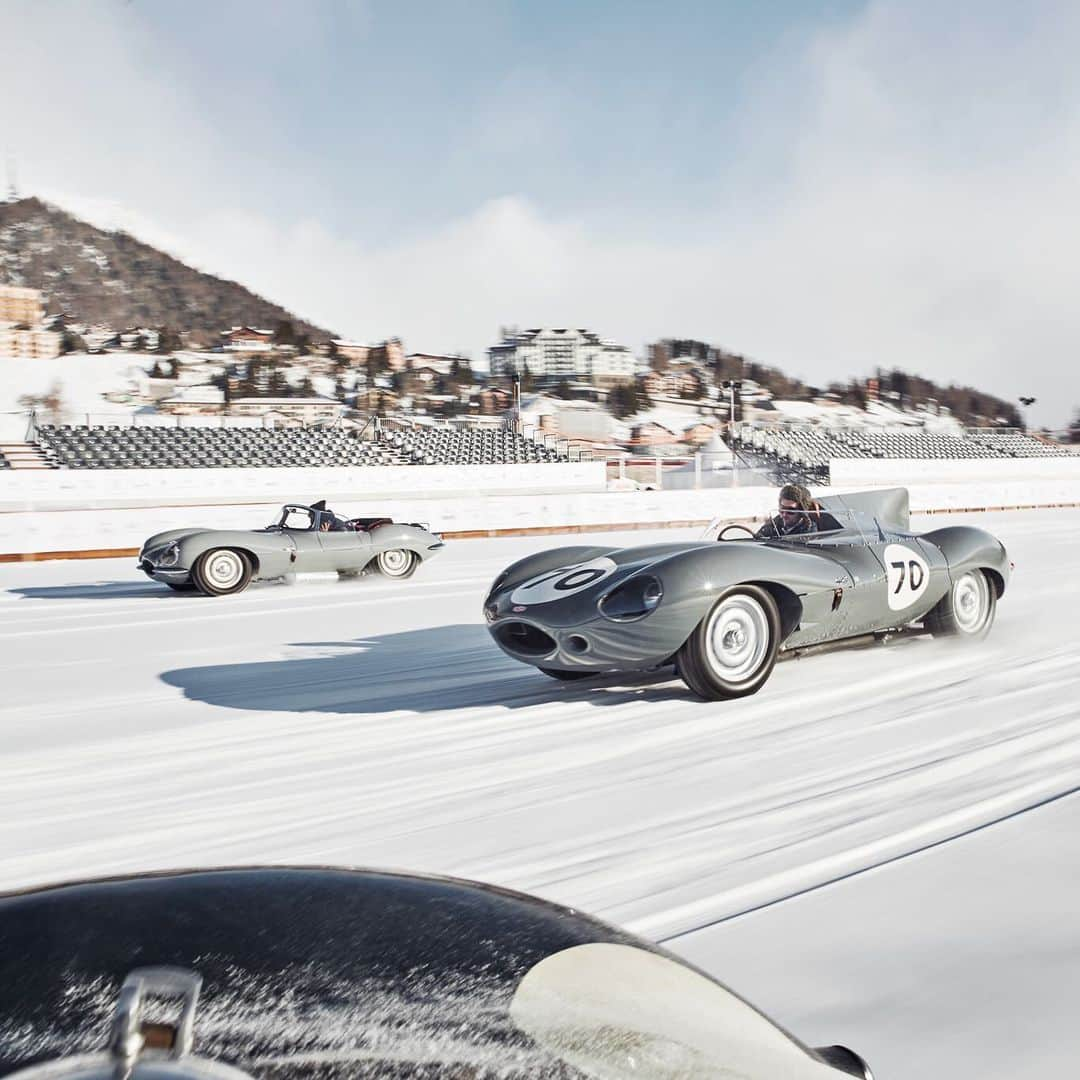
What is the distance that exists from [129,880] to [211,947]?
0.89 feet

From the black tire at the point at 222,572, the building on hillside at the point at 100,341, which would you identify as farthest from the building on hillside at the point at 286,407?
the black tire at the point at 222,572

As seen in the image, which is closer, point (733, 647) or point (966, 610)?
point (733, 647)

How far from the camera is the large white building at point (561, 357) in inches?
4380

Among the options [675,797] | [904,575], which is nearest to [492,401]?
[904,575]

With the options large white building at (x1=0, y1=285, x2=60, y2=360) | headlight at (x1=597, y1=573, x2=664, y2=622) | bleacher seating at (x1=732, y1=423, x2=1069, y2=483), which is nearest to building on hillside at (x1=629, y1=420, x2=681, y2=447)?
bleacher seating at (x1=732, y1=423, x2=1069, y2=483)

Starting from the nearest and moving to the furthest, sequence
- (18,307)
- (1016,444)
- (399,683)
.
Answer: (399,683)
(1016,444)
(18,307)

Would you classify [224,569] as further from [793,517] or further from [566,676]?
[793,517]

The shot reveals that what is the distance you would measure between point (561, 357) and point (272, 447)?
79357mm

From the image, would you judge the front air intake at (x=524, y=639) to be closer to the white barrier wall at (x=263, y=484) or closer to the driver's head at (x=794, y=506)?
A: the driver's head at (x=794, y=506)

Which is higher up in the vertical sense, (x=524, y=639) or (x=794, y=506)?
(x=794, y=506)

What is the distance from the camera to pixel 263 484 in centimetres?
2970

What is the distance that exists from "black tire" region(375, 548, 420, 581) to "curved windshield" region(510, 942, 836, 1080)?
11.3m

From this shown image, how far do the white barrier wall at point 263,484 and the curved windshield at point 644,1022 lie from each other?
24.6 metres

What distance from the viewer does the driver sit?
6.75 m
